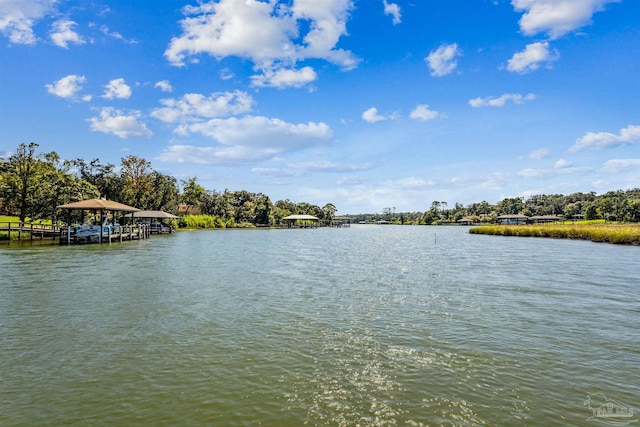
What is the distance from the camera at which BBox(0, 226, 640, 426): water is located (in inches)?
210

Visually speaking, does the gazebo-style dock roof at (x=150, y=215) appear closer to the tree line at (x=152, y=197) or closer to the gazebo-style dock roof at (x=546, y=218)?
the tree line at (x=152, y=197)

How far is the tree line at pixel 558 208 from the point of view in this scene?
85.1m

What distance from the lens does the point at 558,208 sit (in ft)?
465

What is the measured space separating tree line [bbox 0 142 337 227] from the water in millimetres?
32197

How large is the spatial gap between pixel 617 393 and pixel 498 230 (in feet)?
200

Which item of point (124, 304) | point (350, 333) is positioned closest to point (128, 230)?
point (124, 304)

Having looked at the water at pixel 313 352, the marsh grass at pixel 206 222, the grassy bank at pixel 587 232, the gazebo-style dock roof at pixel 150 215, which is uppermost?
the gazebo-style dock roof at pixel 150 215

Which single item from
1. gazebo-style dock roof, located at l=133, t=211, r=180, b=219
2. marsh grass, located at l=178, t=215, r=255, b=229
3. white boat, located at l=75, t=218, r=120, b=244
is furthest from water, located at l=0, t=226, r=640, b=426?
marsh grass, located at l=178, t=215, r=255, b=229

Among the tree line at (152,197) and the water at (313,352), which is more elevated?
the tree line at (152,197)

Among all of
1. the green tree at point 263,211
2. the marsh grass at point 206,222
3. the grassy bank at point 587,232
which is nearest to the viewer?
the grassy bank at point 587,232

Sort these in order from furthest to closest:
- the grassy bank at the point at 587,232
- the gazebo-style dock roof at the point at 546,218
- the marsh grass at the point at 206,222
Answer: the gazebo-style dock roof at the point at 546,218, the marsh grass at the point at 206,222, the grassy bank at the point at 587,232

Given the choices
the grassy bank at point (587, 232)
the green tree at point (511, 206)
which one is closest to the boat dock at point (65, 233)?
the grassy bank at point (587, 232)

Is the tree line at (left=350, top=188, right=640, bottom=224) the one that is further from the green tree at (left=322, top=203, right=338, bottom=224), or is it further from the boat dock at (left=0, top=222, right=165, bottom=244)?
the boat dock at (left=0, top=222, right=165, bottom=244)

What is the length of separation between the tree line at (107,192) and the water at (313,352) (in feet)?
Answer: 106
